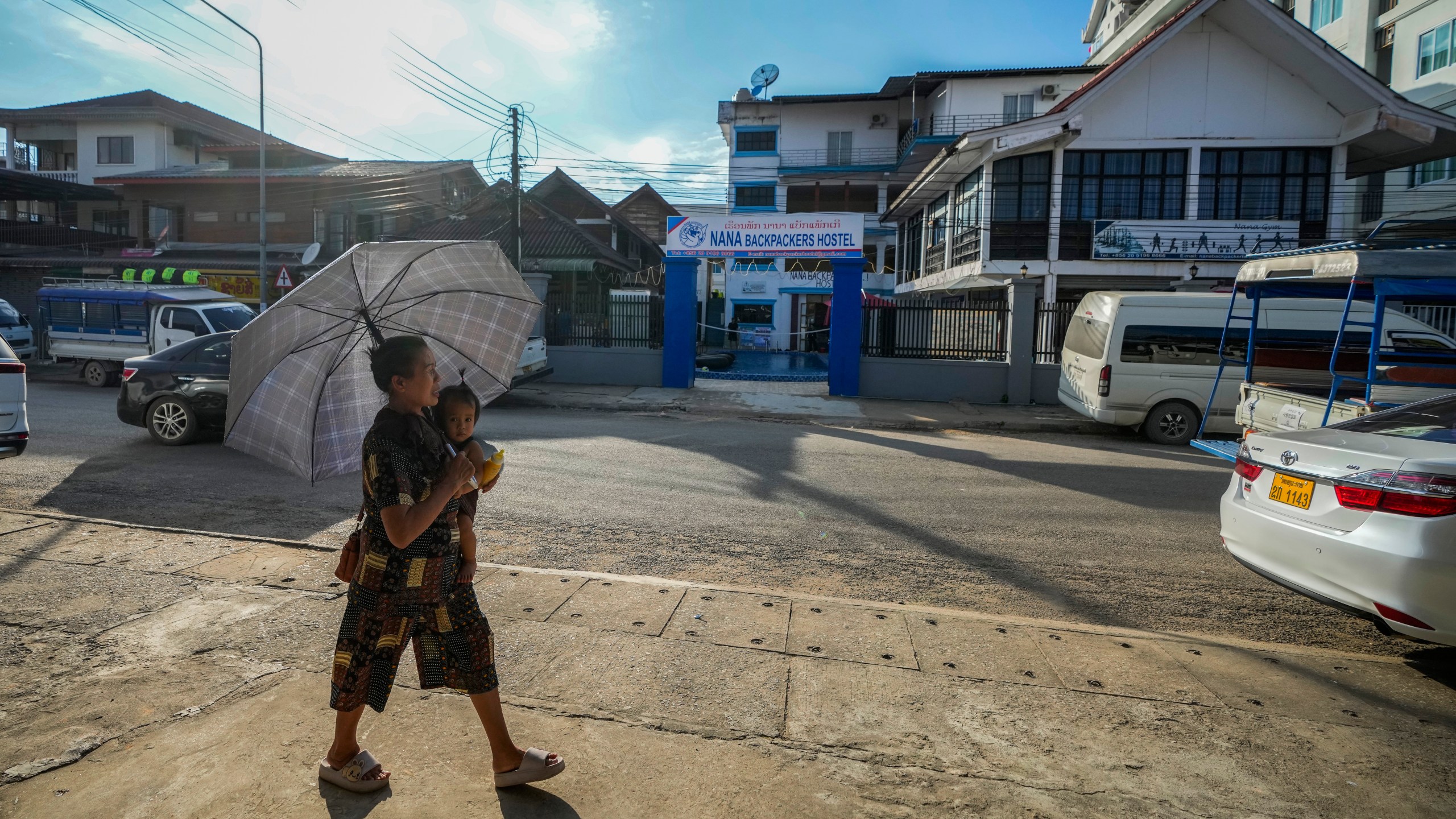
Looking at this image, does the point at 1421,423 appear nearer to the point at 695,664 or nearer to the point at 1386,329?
the point at 695,664

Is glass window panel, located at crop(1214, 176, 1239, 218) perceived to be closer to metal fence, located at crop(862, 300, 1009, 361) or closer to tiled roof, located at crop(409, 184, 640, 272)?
metal fence, located at crop(862, 300, 1009, 361)

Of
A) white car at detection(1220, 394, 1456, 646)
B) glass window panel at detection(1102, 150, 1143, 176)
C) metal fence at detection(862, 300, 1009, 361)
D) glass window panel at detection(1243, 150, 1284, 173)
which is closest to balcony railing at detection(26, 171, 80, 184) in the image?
metal fence at detection(862, 300, 1009, 361)

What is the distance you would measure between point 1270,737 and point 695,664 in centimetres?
237

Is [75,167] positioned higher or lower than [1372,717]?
higher

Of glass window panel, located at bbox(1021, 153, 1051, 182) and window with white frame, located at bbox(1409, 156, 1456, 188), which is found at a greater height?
window with white frame, located at bbox(1409, 156, 1456, 188)

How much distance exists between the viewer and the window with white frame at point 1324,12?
97.9 feet

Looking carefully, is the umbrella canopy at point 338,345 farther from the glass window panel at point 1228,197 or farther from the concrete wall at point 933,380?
the glass window panel at point 1228,197

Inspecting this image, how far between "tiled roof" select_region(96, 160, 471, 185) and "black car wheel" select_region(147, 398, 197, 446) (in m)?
23.0

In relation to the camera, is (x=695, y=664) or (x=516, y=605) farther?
(x=516, y=605)

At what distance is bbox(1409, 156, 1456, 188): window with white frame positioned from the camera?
24.2 meters

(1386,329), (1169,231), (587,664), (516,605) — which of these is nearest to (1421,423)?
(587,664)

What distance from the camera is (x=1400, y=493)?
12.9 feet

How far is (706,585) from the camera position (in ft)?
16.8

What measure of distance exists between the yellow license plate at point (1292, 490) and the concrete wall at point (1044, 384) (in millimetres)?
12609
